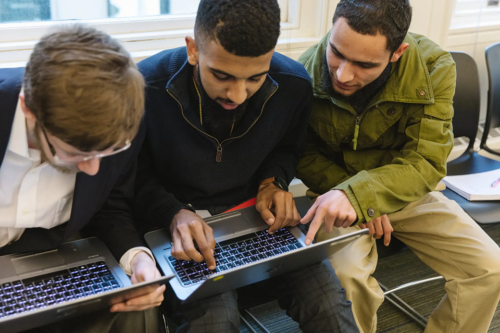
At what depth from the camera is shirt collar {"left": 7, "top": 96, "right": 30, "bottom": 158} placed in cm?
116

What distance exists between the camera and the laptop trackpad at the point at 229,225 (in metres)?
1.47

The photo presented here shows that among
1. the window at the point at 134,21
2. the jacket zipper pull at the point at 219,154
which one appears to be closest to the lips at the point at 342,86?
the jacket zipper pull at the point at 219,154

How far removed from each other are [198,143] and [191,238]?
1.09ft

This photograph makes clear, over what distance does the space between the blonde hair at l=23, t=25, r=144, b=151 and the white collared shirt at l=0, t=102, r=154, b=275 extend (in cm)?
22

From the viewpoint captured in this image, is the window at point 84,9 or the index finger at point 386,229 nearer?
the index finger at point 386,229

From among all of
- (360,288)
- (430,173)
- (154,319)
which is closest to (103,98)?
(154,319)

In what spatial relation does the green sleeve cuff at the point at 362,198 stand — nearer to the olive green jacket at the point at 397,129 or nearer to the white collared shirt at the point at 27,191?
the olive green jacket at the point at 397,129

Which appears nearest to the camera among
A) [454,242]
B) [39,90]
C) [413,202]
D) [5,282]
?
[39,90]

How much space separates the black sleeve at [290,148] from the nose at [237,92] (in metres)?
0.37

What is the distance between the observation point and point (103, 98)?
0.96 m

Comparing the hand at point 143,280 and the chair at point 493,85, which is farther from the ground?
the chair at point 493,85

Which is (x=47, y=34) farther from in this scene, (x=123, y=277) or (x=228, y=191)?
(x=228, y=191)

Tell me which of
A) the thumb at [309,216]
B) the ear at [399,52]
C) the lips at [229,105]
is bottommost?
the thumb at [309,216]

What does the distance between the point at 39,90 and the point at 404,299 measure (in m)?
1.81
